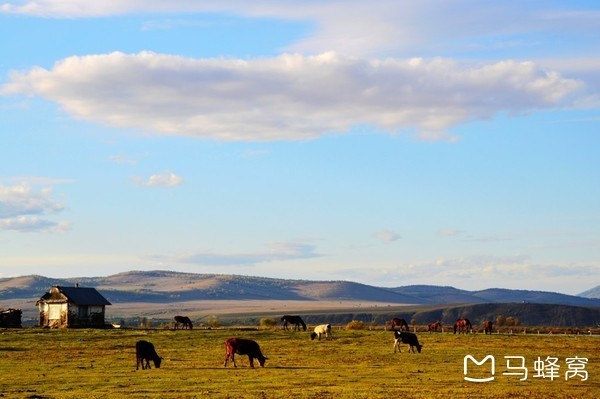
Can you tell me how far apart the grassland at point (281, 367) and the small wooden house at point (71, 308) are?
1484 centimetres

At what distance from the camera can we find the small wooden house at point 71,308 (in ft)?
302

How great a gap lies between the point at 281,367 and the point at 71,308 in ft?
165

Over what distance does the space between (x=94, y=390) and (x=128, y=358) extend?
18.5m

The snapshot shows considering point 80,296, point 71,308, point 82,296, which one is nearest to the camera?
point 71,308

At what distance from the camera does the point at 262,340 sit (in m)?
69.4

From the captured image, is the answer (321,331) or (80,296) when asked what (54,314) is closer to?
(80,296)

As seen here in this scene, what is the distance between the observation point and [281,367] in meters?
46.7

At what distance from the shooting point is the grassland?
35469mm

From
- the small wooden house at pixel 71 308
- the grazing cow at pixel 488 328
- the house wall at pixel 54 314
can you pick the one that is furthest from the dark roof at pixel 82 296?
the grazing cow at pixel 488 328

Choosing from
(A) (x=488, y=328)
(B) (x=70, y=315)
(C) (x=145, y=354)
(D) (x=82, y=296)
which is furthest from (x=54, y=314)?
(C) (x=145, y=354)

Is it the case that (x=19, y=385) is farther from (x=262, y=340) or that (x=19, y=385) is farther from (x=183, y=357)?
(x=262, y=340)

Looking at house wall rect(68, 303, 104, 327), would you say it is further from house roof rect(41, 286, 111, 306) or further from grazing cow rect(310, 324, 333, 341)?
grazing cow rect(310, 324, 333, 341)

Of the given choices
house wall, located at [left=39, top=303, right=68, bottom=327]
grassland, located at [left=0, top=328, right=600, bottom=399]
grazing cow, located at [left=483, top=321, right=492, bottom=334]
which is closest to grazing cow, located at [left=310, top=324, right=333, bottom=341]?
grassland, located at [left=0, top=328, right=600, bottom=399]

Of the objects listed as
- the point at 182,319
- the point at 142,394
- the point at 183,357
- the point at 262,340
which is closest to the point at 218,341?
the point at 262,340
